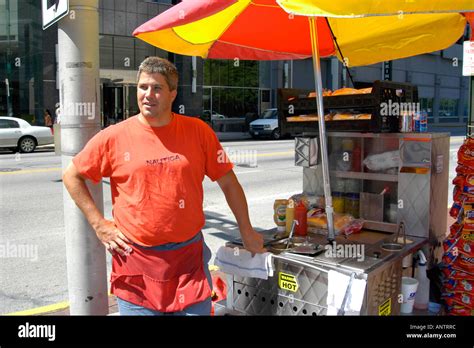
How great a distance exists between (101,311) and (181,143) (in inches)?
58.3

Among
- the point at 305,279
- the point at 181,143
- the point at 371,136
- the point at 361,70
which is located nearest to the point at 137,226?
the point at 181,143

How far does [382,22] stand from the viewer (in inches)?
180

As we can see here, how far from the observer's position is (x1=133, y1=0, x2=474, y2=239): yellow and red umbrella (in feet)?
12.5

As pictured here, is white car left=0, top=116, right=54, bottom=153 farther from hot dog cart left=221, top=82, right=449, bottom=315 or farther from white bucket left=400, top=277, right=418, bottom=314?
white bucket left=400, top=277, right=418, bottom=314

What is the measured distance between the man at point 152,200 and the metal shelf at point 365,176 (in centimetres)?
198

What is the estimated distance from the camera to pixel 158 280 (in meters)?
2.77

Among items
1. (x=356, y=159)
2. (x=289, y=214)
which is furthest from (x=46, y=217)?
(x=356, y=159)

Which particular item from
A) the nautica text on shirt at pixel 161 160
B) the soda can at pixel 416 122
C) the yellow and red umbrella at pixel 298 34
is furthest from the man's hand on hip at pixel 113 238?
the soda can at pixel 416 122

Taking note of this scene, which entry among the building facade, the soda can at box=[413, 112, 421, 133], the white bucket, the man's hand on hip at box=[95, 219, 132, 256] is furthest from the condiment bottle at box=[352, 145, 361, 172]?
the building facade

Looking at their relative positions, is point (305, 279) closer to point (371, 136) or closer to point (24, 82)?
point (371, 136)

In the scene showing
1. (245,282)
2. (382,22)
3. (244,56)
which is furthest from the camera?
(244,56)

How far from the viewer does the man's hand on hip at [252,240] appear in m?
3.16

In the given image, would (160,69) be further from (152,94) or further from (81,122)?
(81,122)

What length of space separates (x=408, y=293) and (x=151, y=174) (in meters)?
2.21
